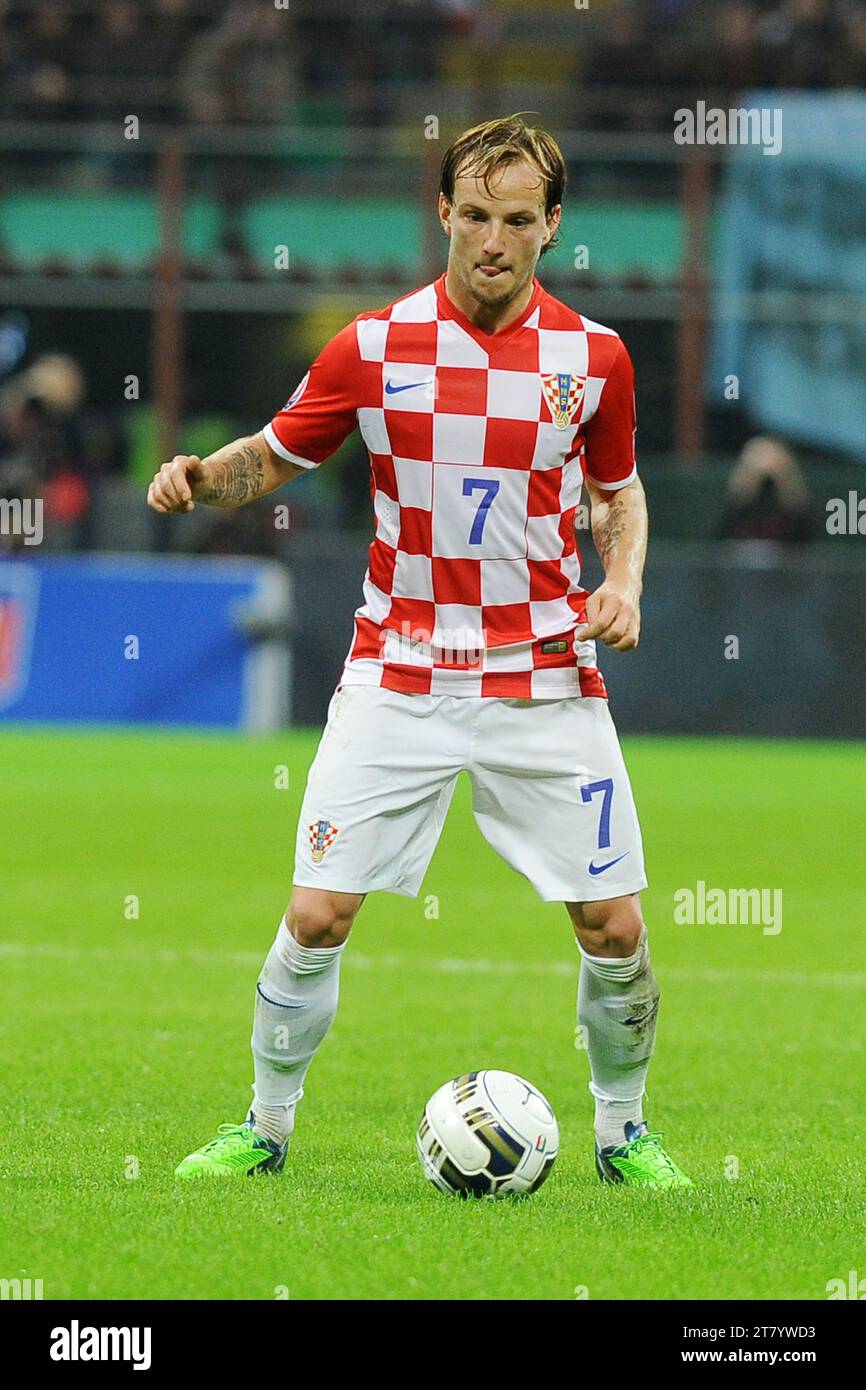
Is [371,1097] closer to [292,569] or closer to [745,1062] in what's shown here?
[745,1062]

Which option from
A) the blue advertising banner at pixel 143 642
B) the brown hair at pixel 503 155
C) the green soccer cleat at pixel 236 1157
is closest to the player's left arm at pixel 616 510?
the brown hair at pixel 503 155

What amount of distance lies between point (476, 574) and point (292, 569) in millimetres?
11644

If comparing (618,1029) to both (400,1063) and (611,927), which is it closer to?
(611,927)

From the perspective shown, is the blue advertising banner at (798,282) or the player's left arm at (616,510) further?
the blue advertising banner at (798,282)

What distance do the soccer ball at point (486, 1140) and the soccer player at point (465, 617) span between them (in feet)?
1.01

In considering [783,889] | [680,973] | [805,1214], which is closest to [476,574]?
[805,1214]

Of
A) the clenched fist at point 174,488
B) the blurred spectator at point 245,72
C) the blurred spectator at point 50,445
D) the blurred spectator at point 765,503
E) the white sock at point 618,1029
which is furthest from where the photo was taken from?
the blurred spectator at point 245,72

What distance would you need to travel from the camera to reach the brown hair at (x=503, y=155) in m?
4.86

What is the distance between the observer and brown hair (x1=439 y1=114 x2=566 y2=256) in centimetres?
486

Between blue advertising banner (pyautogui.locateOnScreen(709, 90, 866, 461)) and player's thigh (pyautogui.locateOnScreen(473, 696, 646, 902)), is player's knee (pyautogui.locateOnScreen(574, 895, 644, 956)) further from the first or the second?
blue advertising banner (pyautogui.locateOnScreen(709, 90, 866, 461))

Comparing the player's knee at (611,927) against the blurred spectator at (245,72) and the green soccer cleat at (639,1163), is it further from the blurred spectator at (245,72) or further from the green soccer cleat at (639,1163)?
the blurred spectator at (245,72)

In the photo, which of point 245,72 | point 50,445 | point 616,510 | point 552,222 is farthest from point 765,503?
point 552,222

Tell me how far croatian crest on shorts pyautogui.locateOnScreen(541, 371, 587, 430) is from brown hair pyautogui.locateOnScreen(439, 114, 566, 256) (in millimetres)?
283

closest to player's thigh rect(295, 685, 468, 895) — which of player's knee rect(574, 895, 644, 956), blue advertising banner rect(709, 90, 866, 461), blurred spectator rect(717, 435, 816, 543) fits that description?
player's knee rect(574, 895, 644, 956)
